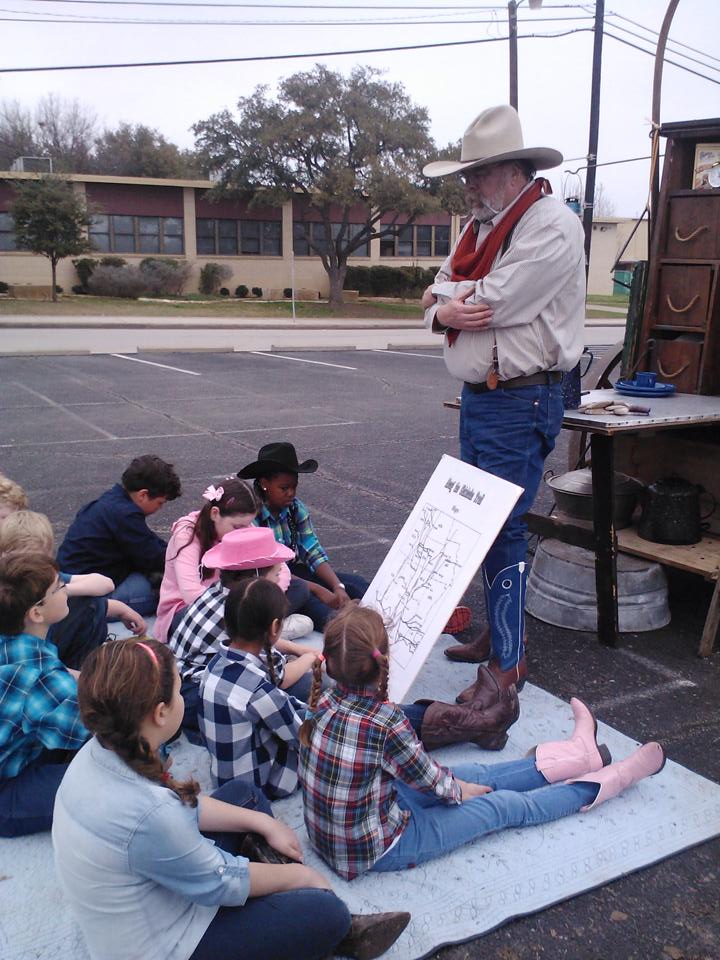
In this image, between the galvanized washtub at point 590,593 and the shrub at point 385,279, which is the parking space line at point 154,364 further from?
the shrub at point 385,279

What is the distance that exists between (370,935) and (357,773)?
0.38 meters

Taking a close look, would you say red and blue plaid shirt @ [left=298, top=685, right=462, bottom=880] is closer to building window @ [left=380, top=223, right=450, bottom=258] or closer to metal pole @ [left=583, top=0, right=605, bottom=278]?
metal pole @ [left=583, top=0, right=605, bottom=278]

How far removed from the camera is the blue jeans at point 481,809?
2.45 m

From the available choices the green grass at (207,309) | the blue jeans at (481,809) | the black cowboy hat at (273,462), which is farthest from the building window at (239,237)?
the blue jeans at (481,809)

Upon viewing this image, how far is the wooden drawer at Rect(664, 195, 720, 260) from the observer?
14.7 ft

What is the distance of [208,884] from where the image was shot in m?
1.89

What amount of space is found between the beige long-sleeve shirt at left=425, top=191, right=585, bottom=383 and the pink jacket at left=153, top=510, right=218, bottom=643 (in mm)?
1338

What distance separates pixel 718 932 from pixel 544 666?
1.59 m

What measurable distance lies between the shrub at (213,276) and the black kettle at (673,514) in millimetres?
36244

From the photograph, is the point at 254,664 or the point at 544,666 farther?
the point at 544,666

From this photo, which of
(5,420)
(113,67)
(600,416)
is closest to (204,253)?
(113,67)

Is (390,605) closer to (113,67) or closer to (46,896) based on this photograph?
(46,896)

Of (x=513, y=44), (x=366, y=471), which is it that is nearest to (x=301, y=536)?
(x=366, y=471)

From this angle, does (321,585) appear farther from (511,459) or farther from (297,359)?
(297,359)
